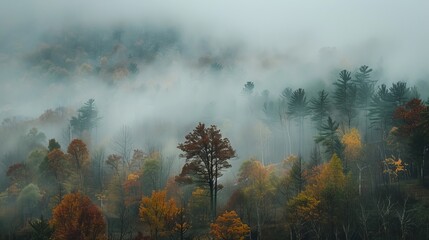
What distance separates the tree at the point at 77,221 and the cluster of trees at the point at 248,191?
0.16 m

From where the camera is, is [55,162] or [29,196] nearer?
[29,196]

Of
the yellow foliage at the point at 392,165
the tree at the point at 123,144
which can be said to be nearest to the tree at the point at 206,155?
the yellow foliage at the point at 392,165

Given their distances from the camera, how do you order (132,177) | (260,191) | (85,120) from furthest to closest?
(85,120), (132,177), (260,191)

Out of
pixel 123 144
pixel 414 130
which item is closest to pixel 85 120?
pixel 123 144

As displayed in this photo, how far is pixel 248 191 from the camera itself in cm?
6919

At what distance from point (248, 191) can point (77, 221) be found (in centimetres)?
3007

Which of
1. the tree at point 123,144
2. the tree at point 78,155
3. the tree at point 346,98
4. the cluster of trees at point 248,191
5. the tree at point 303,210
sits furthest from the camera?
the tree at point 123,144

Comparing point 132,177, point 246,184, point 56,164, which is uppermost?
point 56,164

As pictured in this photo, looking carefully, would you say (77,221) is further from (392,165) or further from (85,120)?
(85,120)

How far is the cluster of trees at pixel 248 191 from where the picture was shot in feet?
162

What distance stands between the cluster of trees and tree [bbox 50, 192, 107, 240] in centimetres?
16

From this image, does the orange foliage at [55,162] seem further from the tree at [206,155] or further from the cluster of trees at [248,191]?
the tree at [206,155]

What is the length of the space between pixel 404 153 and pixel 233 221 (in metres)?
49.7

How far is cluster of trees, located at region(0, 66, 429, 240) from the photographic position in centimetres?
4950
